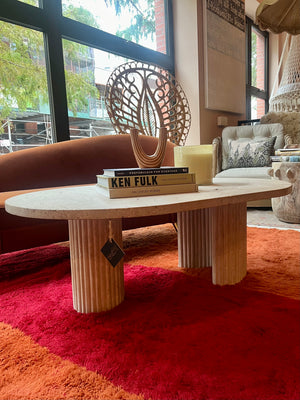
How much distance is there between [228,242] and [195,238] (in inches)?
9.2

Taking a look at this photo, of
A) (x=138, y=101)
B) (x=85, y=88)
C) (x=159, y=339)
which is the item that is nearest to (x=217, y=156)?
(x=138, y=101)

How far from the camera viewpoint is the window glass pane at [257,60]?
206 inches

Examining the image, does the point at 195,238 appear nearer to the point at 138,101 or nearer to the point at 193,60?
the point at 138,101

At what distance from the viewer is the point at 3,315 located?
980 millimetres

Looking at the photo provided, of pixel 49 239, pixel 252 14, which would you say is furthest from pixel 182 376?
pixel 252 14

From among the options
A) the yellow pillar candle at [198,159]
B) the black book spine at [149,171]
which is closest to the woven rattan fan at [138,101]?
the yellow pillar candle at [198,159]

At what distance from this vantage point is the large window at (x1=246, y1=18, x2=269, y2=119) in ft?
16.2

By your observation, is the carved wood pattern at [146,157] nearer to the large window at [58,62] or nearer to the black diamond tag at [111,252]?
the black diamond tag at [111,252]

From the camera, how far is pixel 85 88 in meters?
2.67

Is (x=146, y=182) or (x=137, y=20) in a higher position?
(x=137, y=20)

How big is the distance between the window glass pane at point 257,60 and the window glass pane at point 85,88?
3.31 m

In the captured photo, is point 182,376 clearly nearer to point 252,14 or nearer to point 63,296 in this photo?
point 63,296

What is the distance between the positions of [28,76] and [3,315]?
1.86 m

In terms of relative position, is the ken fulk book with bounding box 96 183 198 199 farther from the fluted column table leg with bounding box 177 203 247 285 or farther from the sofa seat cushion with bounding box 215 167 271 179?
the sofa seat cushion with bounding box 215 167 271 179
